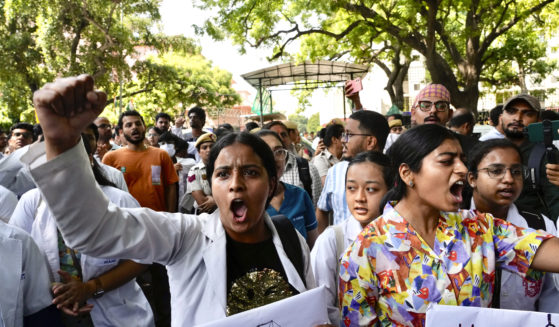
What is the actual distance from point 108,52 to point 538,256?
18781mm

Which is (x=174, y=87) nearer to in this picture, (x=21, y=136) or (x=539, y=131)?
(x=21, y=136)

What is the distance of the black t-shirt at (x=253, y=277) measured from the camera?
1.80 meters

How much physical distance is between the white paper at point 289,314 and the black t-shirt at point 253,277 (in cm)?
15

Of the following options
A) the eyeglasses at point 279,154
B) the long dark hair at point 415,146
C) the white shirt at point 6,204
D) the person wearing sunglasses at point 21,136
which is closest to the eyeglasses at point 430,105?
the eyeglasses at point 279,154

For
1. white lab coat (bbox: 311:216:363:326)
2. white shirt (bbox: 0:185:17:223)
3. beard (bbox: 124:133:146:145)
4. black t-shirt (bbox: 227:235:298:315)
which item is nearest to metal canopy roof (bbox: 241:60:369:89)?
beard (bbox: 124:133:146:145)

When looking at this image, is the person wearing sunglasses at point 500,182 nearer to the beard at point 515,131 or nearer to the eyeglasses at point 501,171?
the eyeglasses at point 501,171

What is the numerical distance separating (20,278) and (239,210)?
0.97 meters

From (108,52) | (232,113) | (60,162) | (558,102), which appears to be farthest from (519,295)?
(232,113)

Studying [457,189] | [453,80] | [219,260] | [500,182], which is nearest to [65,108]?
[219,260]

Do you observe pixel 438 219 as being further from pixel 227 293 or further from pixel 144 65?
pixel 144 65

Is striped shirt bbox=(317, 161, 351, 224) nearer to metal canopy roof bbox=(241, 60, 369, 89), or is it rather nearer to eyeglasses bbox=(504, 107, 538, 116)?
eyeglasses bbox=(504, 107, 538, 116)

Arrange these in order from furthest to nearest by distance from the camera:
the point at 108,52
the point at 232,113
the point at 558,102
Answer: the point at 232,113, the point at 558,102, the point at 108,52

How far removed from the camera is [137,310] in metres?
2.63

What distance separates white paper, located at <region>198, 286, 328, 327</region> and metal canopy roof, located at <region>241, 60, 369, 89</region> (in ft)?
33.4
